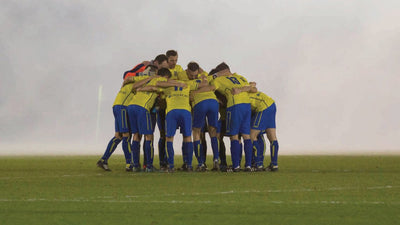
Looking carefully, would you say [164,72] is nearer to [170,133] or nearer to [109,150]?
[170,133]

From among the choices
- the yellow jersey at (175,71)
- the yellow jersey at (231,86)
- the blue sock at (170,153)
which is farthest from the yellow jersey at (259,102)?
the blue sock at (170,153)

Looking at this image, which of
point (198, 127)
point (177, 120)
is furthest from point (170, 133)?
point (198, 127)

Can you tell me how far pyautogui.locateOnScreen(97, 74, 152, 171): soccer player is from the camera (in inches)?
639

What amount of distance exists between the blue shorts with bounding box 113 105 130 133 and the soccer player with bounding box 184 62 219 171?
1.65 m

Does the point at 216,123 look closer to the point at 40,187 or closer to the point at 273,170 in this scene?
the point at 273,170

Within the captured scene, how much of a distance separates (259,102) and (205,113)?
140 centimetres

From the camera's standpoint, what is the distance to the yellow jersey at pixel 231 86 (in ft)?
51.1

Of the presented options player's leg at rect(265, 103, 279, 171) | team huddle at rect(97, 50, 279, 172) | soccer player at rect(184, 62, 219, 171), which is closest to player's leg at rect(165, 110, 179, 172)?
team huddle at rect(97, 50, 279, 172)

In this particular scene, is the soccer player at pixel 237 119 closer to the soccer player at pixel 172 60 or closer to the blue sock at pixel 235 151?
the blue sock at pixel 235 151

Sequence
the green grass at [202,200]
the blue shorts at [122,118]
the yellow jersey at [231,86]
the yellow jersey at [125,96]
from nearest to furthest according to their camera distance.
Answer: the green grass at [202,200], the yellow jersey at [231,86], the blue shorts at [122,118], the yellow jersey at [125,96]

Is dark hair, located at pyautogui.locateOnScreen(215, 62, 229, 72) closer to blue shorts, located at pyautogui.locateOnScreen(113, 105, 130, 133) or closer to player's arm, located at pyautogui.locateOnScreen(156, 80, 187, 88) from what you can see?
player's arm, located at pyautogui.locateOnScreen(156, 80, 187, 88)

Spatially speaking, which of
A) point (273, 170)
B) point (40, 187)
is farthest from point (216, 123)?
point (40, 187)

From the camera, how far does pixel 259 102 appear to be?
16.1 metres

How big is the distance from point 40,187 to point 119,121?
4.84 metres
